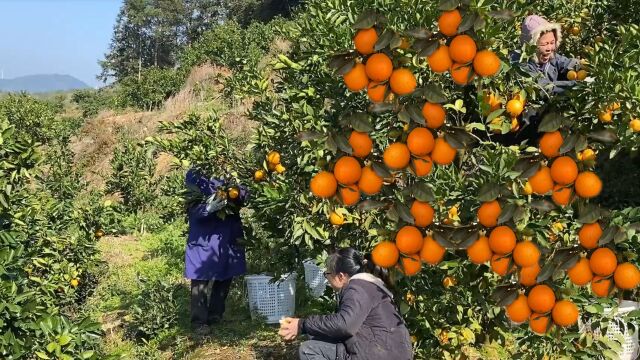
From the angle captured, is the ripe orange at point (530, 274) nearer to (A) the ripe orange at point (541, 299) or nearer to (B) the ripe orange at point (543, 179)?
(A) the ripe orange at point (541, 299)

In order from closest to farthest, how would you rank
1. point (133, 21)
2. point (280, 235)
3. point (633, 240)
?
point (633, 240) < point (280, 235) < point (133, 21)

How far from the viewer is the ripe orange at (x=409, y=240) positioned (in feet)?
4.45

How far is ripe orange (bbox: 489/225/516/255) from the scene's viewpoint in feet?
4.32

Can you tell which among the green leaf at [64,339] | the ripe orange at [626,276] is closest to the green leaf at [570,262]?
the ripe orange at [626,276]

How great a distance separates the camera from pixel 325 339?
132 inches

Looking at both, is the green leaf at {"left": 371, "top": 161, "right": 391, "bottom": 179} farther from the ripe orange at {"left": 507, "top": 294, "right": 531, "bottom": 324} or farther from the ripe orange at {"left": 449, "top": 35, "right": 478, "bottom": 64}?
the ripe orange at {"left": 507, "top": 294, "right": 531, "bottom": 324}

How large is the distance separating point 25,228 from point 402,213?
3.40 meters

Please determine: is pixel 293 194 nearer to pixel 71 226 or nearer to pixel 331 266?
pixel 331 266

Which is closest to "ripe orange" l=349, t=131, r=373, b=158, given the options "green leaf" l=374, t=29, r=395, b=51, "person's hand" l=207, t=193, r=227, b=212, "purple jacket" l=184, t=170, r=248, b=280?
"green leaf" l=374, t=29, r=395, b=51

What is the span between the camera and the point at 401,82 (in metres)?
1.31

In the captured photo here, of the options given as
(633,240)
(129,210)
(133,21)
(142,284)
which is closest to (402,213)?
(633,240)

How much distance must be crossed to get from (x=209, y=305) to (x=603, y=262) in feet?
15.6

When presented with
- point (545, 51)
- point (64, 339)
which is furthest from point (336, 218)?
point (64, 339)

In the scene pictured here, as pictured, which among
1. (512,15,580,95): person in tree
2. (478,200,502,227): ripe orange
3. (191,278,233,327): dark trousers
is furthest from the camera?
(191,278,233,327): dark trousers
